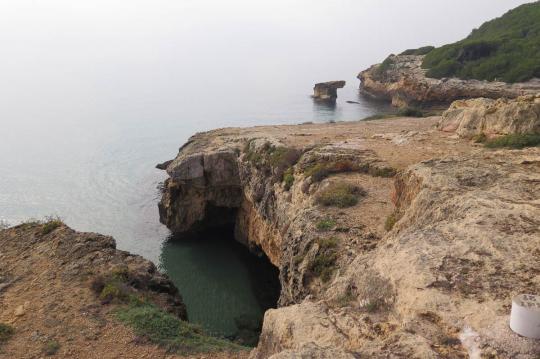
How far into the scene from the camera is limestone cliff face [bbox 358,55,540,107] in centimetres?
5588

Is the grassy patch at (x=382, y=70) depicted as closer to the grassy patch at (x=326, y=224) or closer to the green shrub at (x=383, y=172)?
the green shrub at (x=383, y=172)

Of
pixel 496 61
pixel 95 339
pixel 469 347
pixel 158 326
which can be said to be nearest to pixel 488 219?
pixel 469 347

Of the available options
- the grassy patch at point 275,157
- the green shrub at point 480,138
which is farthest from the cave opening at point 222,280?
the green shrub at point 480,138

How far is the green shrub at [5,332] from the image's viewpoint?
1333 centimetres

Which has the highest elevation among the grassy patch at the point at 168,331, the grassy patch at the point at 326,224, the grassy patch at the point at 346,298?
the grassy patch at the point at 346,298


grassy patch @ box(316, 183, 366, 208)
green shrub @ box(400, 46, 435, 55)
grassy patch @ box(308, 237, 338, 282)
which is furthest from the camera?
green shrub @ box(400, 46, 435, 55)

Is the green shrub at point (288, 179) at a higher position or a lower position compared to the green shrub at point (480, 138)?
lower

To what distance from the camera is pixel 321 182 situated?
19.9m

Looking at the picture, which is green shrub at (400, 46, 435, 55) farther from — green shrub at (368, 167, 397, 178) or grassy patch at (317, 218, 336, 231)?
grassy patch at (317, 218, 336, 231)

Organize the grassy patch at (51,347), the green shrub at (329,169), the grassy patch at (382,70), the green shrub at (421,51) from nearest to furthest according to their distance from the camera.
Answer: the grassy patch at (51,347) < the green shrub at (329,169) < the grassy patch at (382,70) < the green shrub at (421,51)

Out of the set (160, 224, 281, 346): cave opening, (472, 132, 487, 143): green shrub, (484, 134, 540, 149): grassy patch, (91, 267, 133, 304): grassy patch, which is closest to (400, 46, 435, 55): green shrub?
(160, 224, 281, 346): cave opening

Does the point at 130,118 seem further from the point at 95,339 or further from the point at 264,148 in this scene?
the point at 95,339

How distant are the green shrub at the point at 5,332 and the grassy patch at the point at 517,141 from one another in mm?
18218

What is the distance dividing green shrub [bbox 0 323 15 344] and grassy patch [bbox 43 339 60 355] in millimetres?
1448
